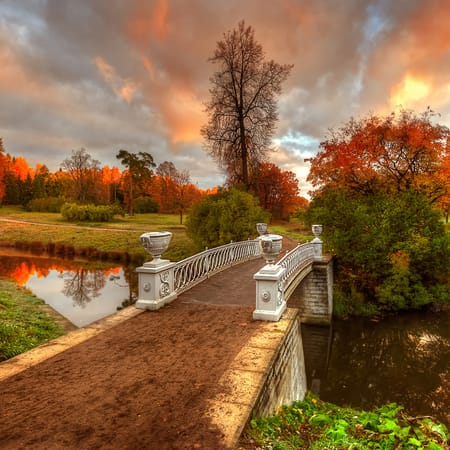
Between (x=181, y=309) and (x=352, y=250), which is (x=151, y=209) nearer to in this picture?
(x=352, y=250)

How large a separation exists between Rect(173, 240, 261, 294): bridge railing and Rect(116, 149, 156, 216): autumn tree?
130ft

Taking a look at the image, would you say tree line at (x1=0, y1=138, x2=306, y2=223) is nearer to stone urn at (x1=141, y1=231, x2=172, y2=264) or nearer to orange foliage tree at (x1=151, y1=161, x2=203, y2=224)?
orange foliage tree at (x1=151, y1=161, x2=203, y2=224)

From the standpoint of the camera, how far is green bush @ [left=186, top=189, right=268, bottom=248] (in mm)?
18969

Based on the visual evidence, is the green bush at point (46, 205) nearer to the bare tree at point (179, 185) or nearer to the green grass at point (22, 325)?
the bare tree at point (179, 185)

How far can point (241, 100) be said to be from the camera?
69.1 feet

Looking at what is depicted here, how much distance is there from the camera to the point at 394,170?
1909 centimetres

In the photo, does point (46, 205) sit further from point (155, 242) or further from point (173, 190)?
point (155, 242)

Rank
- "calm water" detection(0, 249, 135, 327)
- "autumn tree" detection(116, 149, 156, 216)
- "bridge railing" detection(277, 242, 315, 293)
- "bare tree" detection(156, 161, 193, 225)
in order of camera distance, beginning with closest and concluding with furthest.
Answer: "bridge railing" detection(277, 242, 315, 293) < "calm water" detection(0, 249, 135, 327) < "bare tree" detection(156, 161, 193, 225) < "autumn tree" detection(116, 149, 156, 216)

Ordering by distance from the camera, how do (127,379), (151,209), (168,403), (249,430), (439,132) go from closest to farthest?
(249,430)
(168,403)
(127,379)
(439,132)
(151,209)

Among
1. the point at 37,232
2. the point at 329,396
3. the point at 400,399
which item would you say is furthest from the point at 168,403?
the point at 37,232

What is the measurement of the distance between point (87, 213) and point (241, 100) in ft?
101

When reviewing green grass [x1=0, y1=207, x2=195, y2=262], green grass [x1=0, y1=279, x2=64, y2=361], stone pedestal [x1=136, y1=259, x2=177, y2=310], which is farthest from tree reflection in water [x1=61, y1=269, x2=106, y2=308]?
stone pedestal [x1=136, y1=259, x2=177, y2=310]

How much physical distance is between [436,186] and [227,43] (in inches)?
601

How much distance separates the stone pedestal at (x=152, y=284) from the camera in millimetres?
7129
